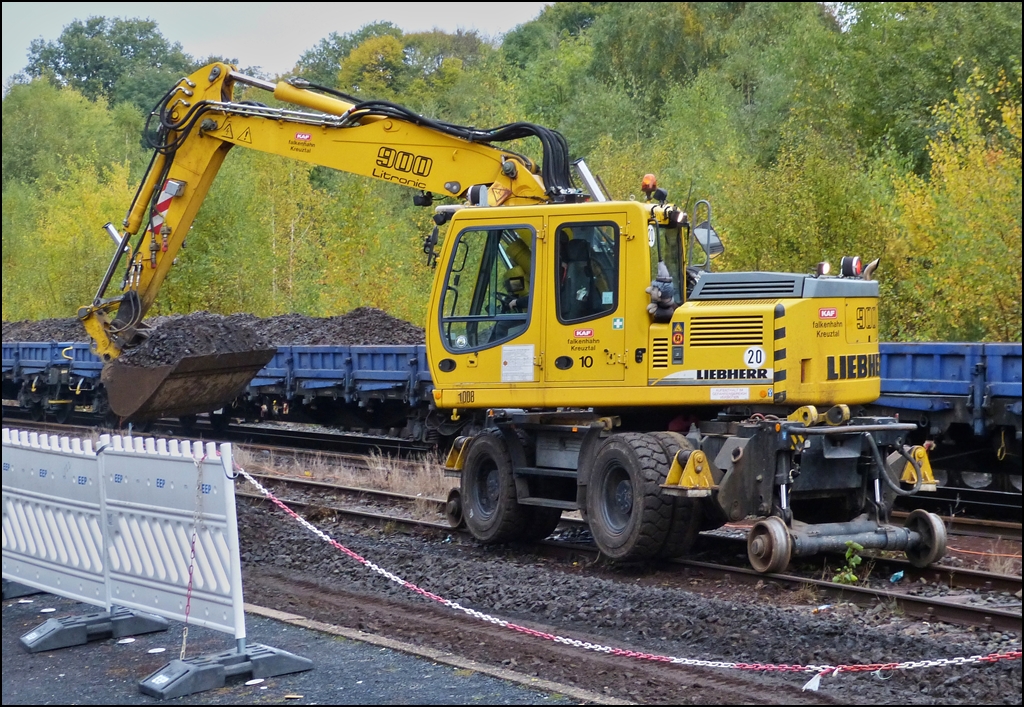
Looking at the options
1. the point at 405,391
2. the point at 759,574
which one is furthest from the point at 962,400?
the point at 405,391

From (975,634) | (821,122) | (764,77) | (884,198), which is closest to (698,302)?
(975,634)

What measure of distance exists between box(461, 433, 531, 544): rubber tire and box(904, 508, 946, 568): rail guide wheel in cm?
354

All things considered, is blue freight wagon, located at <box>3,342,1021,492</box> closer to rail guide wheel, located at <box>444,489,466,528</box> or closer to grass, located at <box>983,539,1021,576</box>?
grass, located at <box>983,539,1021,576</box>

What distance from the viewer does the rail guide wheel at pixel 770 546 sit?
9.14 meters

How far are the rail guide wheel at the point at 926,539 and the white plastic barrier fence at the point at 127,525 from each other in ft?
18.5

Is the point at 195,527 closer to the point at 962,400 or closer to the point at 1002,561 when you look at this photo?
→ the point at 1002,561

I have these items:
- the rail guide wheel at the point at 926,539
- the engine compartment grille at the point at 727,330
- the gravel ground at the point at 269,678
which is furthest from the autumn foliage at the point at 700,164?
the gravel ground at the point at 269,678

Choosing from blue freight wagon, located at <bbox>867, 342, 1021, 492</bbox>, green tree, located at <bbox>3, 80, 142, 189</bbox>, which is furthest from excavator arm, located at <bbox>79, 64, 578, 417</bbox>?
green tree, located at <bbox>3, 80, 142, 189</bbox>

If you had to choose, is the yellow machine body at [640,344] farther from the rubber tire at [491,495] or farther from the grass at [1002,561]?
the grass at [1002,561]

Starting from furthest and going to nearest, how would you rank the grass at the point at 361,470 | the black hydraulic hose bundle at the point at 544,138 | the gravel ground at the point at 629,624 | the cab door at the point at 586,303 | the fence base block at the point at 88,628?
the grass at the point at 361,470, the black hydraulic hose bundle at the point at 544,138, the cab door at the point at 586,303, the fence base block at the point at 88,628, the gravel ground at the point at 629,624

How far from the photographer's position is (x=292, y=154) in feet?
44.9

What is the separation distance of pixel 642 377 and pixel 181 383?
906cm

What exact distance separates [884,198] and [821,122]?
9.47 meters

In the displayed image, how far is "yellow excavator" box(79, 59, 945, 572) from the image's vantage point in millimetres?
9672
